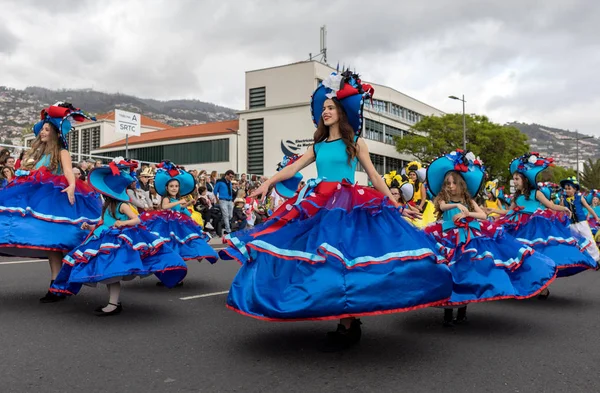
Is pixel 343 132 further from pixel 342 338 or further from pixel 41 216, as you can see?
pixel 41 216

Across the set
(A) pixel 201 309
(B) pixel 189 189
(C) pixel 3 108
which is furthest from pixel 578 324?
(C) pixel 3 108

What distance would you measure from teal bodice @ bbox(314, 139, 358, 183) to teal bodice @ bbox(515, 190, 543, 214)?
4027 millimetres

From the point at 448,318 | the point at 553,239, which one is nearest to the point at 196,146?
the point at 553,239

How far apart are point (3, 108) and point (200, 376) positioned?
19226 centimetres

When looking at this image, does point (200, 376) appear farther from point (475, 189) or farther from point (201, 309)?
point (475, 189)

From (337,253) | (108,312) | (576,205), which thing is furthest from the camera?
(576,205)

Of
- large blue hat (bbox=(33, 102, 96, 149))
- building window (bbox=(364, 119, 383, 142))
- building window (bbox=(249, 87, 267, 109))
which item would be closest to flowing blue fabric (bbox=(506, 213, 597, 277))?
large blue hat (bbox=(33, 102, 96, 149))

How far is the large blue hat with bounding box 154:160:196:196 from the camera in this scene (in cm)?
810

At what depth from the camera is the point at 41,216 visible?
6.08 metres

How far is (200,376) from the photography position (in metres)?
3.85

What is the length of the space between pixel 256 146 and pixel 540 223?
1702 inches

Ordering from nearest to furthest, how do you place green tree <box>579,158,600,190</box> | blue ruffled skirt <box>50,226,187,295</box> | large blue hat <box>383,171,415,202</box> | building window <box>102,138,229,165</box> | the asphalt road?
the asphalt road, blue ruffled skirt <box>50,226,187,295</box>, large blue hat <box>383,171,415,202</box>, building window <box>102,138,229,165</box>, green tree <box>579,158,600,190</box>

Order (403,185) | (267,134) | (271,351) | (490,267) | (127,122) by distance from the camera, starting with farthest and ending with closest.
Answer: (267,134) < (127,122) < (403,185) < (490,267) < (271,351)

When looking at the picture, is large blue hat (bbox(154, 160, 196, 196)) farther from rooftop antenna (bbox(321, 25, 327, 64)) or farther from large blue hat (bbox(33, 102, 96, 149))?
rooftop antenna (bbox(321, 25, 327, 64))
